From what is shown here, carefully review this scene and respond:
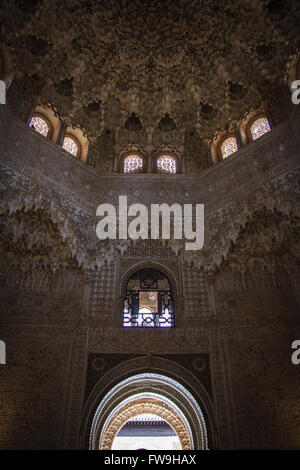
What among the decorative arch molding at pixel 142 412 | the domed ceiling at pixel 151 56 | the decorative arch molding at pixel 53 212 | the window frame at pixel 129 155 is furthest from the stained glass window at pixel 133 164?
the decorative arch molding at pixel 142 412

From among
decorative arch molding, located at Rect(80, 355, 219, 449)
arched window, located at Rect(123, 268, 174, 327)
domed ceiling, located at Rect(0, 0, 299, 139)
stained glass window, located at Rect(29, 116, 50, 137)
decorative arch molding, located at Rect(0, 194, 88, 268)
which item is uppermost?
domed ceiling, located at Rect(0, 0, 299, 139)

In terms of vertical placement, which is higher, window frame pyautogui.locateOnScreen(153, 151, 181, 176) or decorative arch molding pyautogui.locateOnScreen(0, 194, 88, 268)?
window frame pyautogui.locateOnScreen(153, 151, 181, 176)

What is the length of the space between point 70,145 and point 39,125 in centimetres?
114

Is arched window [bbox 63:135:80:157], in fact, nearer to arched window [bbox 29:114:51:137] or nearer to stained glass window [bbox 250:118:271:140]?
arched window [bbox 29:114:51:137]

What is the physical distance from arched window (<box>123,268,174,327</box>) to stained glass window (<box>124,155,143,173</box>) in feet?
12.1

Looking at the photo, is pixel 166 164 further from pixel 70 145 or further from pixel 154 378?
pixel 154 378

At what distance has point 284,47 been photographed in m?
9.39

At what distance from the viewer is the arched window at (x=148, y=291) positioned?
29.3 ft

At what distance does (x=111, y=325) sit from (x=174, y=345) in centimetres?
166

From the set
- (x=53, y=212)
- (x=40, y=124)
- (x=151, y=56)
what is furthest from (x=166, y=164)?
(x=53, y=212)

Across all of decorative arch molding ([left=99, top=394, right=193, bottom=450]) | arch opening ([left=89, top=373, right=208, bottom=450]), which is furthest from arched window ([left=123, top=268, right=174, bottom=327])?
decorative arch molding ([left=99, top=394, right=193, bottom=450])

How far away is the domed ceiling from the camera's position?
9.52m

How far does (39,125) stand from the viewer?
33.7 ft
